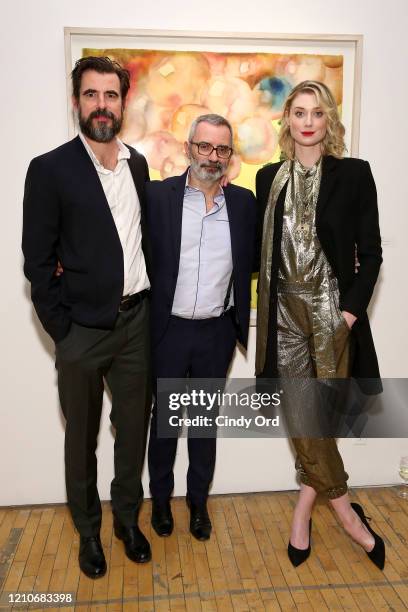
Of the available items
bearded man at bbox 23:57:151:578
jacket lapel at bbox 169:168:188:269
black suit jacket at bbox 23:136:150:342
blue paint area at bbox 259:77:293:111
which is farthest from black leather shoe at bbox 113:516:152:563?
blue paint area at bbox 259:77:293:111

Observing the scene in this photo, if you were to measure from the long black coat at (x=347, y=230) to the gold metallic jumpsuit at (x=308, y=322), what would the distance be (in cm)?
3

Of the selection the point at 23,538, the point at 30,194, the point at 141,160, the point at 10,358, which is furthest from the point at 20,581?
the point at 141,160

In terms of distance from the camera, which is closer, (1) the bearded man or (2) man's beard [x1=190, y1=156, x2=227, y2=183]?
(1) the bearded man

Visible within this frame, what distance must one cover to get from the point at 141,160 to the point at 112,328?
0.72 m

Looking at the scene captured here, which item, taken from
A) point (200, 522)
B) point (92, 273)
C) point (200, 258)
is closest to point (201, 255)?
point (200, 258)

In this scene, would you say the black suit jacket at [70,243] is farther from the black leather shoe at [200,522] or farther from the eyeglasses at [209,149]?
the black leather shoe at [200,522]

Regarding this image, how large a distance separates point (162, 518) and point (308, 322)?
3.85 ft

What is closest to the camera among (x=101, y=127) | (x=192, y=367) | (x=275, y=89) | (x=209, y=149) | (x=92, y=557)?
(x=101, y=127)

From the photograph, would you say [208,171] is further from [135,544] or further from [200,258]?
[135,544]

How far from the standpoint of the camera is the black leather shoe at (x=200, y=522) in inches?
105

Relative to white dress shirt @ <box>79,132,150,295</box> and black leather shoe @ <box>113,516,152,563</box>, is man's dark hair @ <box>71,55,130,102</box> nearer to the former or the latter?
white dress shirt @ <box>79,132,150,295</box>

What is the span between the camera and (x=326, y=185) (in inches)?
89.0

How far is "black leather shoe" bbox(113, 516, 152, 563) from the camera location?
2.50 metres

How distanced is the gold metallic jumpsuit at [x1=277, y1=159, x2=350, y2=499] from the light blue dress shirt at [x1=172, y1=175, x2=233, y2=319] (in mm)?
254
